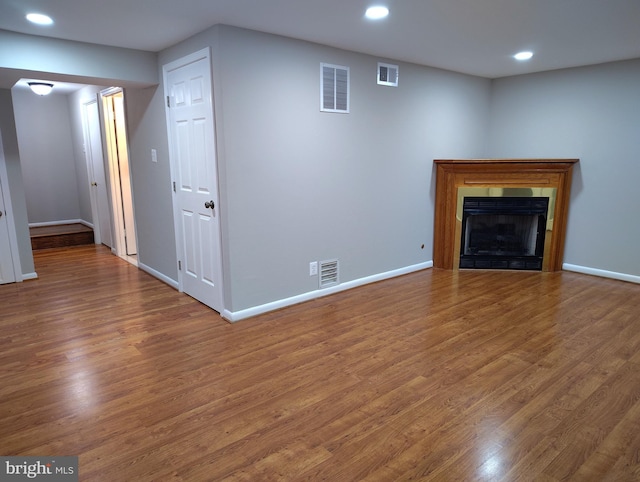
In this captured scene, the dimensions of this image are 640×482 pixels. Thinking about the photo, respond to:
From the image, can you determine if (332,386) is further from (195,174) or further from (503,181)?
(503,181)

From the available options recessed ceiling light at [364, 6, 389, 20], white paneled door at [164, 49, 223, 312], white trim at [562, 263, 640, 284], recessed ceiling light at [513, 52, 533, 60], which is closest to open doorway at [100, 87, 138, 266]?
white paneled door at [164, 49, 223, 312]

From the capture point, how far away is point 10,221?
4379mm

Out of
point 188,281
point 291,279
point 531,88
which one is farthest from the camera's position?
point 531,88

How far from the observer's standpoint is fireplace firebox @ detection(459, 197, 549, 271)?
4.88 meters

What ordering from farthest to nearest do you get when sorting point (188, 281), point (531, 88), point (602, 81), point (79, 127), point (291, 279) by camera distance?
point (79, 127)
point (531, 88)
point (602, 81)
point (188, 281)
point (291, 279)

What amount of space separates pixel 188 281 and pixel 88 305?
894 mm

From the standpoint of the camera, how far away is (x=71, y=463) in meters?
1.91

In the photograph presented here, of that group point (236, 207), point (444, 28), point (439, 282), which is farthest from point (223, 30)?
point (439, 282)

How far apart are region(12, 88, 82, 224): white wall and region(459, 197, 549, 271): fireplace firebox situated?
6287mm

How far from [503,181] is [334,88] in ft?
7.61

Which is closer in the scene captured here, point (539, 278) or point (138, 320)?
point (138, 320)

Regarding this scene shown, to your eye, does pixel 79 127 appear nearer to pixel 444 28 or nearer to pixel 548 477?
pixel 444 28

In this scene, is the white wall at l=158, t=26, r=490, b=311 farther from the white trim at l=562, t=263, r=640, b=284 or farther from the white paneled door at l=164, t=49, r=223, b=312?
the white trim at l=562, t=263, r=640, b=284

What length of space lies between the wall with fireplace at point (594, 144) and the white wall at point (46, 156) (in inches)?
265
